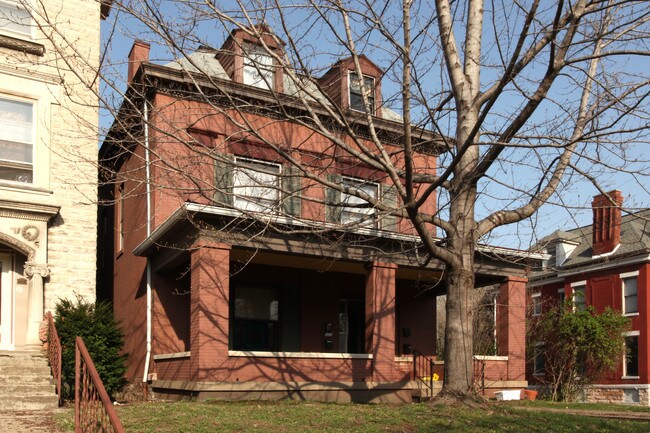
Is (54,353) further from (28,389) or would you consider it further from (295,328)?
(295,328)

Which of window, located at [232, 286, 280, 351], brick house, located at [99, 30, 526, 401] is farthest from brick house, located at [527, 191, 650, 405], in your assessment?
window, located at [232, 286, 280, 351]

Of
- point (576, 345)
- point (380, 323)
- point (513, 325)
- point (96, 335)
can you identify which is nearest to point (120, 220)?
point (96, 335)

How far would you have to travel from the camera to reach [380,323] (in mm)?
15727

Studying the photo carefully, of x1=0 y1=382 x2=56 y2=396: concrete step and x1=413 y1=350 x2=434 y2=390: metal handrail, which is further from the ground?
x1=0 y1=382 x2=56 y2=396: concrete step

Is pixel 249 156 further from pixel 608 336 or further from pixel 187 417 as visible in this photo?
pixel 608 336

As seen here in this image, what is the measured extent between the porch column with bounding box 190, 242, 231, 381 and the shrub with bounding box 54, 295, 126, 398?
5.11 feet

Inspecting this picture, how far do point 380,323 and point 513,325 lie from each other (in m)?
4.20

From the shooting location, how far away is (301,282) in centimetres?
1855

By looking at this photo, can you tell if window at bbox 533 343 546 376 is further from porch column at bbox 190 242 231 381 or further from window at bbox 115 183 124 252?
porch column at bbox 190 242 231 381

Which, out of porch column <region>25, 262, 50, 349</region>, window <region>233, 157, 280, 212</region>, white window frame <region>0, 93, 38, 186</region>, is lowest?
porch column <region>25, 262, 50, 349</region>

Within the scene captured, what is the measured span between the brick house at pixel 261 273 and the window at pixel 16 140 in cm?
218

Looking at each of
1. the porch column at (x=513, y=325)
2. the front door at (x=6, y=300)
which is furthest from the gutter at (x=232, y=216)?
→ the front door at (x=6, y=300)

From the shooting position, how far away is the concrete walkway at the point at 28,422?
8734 millimetres

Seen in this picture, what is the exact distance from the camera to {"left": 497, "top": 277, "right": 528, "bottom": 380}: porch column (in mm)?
17781
